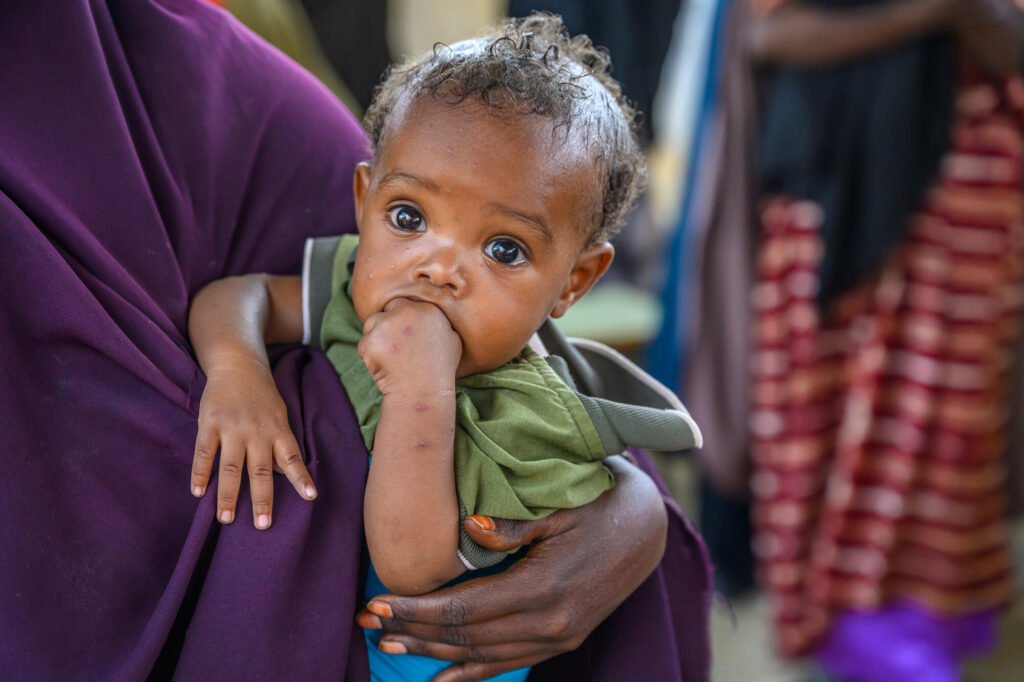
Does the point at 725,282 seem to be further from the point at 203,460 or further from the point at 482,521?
the point at 203,460

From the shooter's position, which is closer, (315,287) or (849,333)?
(315,287)

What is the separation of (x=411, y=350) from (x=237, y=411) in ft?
0.57

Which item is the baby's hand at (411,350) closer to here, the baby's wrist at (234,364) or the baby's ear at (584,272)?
the baby's wrist at (234,364)

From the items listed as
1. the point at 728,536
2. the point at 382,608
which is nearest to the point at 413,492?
the point at 382,608

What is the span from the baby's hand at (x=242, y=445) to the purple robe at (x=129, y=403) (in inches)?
0.8

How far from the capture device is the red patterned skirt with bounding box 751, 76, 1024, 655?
272 cm

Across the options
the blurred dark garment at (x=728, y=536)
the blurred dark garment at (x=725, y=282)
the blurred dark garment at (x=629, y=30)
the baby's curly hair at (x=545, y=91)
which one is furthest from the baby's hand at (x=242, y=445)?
the blurred dark garment at (x=629, y=30)

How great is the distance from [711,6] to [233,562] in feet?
8.75

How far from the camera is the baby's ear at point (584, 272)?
1.26 meters

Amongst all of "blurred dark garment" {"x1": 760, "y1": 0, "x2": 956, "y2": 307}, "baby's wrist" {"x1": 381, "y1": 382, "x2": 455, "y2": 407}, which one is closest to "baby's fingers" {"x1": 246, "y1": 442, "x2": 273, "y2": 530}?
"baby's wrist" {"x1": 381, "y1": 382, "x2": 455, "y2": 407}

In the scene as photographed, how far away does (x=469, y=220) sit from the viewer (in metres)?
1.07

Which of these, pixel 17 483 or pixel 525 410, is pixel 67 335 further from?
pixel 525 410

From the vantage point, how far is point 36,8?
40.6 inches

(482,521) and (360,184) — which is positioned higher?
(360,184)
